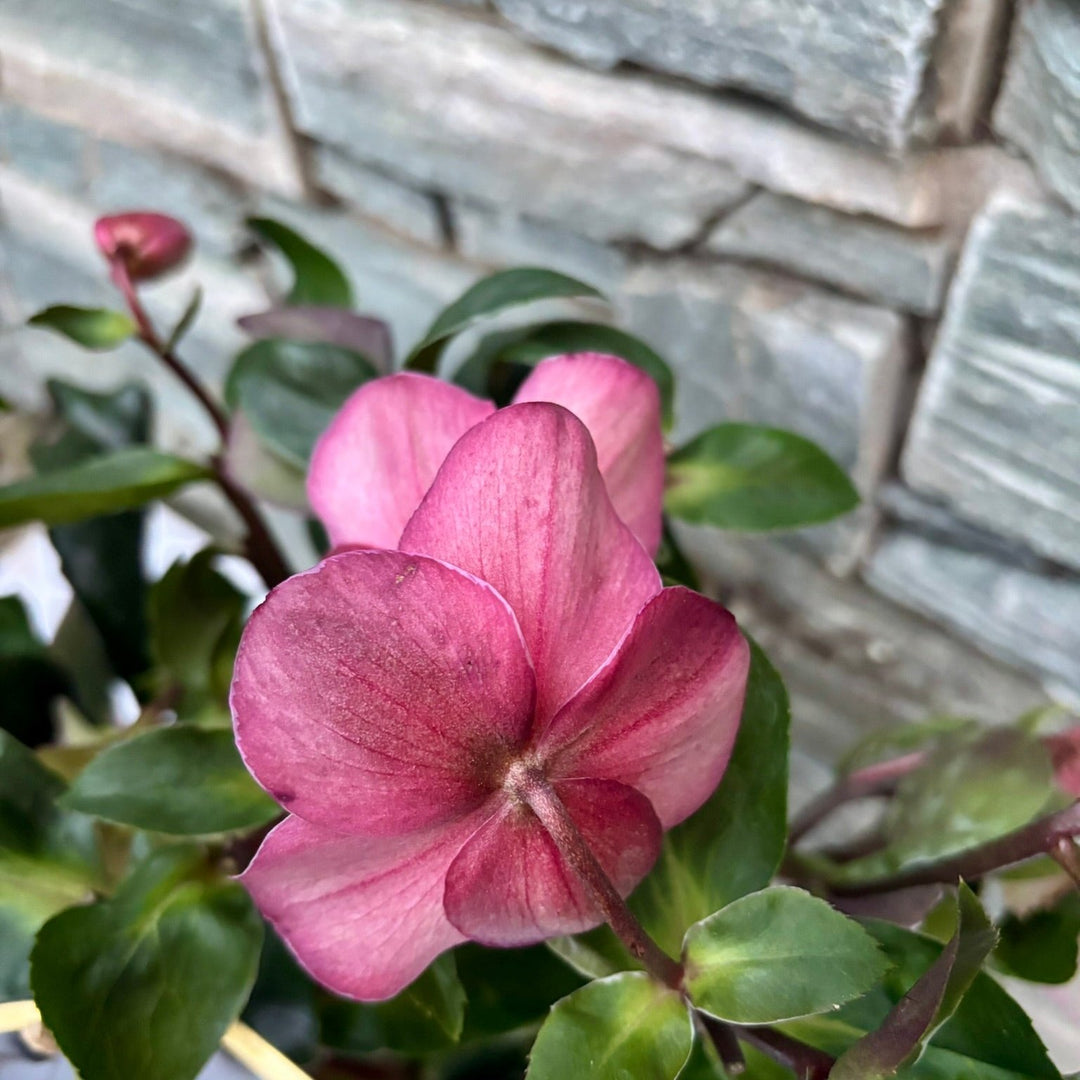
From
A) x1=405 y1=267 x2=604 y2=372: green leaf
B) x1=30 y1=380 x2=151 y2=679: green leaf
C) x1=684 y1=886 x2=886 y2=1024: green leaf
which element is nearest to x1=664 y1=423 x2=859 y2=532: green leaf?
x1=405 y1=267 x2=604 y2=372: green leaf

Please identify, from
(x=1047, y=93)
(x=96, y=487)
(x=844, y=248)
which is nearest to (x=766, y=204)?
(x=844, y=248)

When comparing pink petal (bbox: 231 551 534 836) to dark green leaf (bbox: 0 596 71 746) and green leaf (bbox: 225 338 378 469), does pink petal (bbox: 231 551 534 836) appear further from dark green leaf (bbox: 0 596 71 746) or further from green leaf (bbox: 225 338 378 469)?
dark green leaf (bbox: 0 596 71 746)

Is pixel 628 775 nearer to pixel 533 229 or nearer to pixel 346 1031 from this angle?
pixel 346 1031

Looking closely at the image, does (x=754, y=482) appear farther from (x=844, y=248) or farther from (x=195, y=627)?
(x=195, y=627)

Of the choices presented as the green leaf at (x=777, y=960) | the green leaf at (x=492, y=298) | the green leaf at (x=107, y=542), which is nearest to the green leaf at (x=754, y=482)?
the green leaf at (x=492, y=298)

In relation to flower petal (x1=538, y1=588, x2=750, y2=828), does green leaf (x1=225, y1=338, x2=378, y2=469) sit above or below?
below

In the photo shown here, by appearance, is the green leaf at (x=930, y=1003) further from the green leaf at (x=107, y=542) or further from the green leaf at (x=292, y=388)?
the green leaf at (x=107, y=542)
